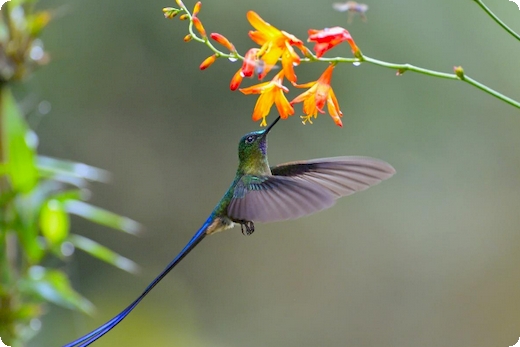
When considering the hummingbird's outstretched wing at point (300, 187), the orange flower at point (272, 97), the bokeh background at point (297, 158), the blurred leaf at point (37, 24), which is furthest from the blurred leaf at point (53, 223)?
the bokeh background at point (297, 158)

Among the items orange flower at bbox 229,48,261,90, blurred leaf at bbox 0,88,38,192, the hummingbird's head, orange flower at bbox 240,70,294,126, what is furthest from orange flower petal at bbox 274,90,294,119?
blurred leaf at bbox 0,88,38,192

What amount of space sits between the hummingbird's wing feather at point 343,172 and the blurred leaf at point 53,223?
67 cm

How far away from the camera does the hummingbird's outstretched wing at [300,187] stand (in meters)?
1.20

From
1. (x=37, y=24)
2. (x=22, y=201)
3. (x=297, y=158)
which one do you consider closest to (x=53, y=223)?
(x=22, y=201)

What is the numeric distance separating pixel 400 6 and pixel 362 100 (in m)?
0.63

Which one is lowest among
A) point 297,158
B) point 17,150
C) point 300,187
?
point 300,187

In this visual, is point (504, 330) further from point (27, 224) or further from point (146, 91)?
point (27, 224)

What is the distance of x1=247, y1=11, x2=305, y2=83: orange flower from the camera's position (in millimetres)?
1229

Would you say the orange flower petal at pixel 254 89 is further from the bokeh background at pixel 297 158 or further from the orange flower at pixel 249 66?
the bokeh background at pixel 297 158

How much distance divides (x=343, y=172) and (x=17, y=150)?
2.91ft

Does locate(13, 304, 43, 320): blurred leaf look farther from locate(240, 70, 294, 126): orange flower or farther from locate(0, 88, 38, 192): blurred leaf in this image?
locate(240, 70, 294, 126): orange flower

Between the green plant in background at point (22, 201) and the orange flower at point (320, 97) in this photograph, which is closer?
the orange flower at point (320, 97)

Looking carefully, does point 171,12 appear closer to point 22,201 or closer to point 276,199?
point 276,199

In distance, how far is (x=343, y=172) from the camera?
1.51m
